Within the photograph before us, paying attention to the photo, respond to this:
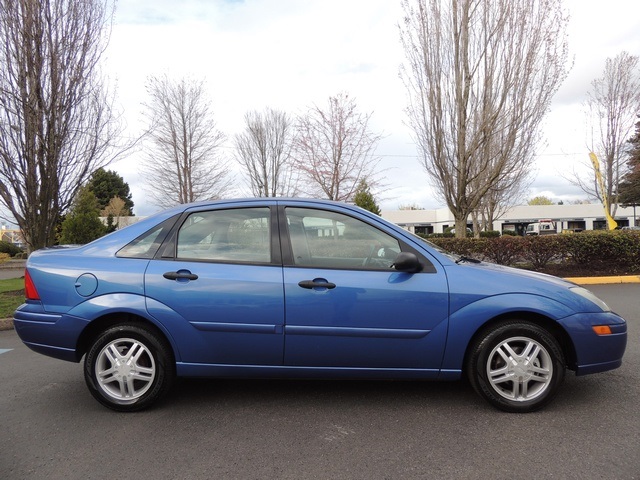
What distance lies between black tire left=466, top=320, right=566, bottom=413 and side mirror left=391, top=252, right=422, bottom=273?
71cm

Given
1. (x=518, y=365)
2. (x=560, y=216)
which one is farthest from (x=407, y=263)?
(x=560, y=216)

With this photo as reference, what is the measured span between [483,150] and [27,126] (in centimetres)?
1137

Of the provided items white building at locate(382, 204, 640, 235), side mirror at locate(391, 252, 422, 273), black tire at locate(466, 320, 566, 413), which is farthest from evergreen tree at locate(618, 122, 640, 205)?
side mirror at locate(391, 252, 422, 273)

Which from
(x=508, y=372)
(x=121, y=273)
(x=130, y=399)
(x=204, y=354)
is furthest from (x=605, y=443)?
(x=121, y=273)

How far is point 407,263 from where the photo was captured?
3.05m

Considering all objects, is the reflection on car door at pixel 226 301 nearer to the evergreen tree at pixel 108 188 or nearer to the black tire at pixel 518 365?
the black tire at pixel 518 365

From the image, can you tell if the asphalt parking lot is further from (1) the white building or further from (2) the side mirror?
(1) the white building

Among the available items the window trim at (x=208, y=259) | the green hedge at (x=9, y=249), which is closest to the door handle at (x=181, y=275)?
the window trim at (x=208, y=259)

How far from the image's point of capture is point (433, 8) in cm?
1159

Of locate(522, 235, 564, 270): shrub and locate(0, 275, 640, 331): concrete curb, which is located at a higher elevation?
locate(522, 235, 564, 270): shrub

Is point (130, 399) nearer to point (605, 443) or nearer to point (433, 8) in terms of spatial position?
point (605, 443)

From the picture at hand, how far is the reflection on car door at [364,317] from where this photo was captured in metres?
3.05

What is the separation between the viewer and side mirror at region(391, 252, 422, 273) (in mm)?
3055

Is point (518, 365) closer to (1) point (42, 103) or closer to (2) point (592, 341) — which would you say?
(2) point (592, 341)
